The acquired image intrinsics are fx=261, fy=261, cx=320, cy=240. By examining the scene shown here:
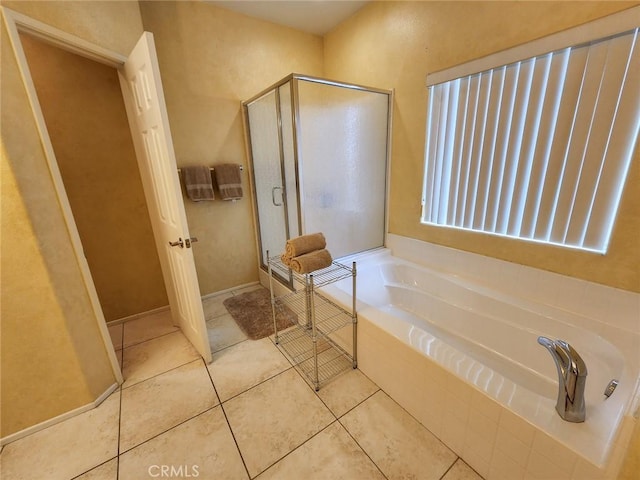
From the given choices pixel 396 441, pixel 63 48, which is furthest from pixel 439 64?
pixel 396 441

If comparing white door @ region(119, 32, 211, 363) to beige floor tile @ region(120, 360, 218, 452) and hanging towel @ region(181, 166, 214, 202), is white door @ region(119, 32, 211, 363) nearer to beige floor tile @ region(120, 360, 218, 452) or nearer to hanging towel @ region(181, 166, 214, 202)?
beige floor tile @ region(120, 360, 218, 452)

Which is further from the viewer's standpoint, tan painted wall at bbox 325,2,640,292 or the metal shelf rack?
the metal shelf rack

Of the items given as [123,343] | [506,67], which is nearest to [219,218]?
[123,343]

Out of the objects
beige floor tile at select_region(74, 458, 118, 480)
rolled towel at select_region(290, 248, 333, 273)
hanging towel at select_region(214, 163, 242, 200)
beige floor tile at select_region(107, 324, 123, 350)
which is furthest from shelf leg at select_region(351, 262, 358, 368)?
beige floor tile at select_region(107, 324, 123, 350)

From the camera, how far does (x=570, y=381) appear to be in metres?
0.91

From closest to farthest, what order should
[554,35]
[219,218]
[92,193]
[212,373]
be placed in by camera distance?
[554,35]
[212,373]
[92,193]
[219,218]

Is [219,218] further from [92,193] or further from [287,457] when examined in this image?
[287,457]

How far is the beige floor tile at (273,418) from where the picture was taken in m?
1.25

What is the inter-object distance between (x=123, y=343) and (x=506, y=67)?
10.8 feet

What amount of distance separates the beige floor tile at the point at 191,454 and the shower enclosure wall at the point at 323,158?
1397 mm

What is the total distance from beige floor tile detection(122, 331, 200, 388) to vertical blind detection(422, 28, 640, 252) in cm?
226

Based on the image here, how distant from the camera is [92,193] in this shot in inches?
80.8

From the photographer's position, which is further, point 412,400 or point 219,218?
point 219,218

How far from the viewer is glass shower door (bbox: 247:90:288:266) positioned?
86.1 inches
